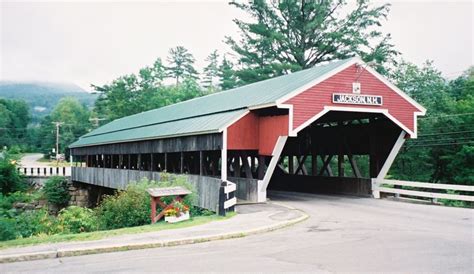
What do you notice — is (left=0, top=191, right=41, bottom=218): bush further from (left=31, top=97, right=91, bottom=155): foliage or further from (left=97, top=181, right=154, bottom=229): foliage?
(left=31, top=97, right=91, bottom=155): foliage

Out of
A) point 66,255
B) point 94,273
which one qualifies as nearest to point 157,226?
point 66,255

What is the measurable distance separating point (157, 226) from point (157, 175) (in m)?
9.12

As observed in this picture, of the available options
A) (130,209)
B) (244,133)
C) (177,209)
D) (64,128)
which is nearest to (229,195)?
(177,209)

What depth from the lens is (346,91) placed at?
1822cm

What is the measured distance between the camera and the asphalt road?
7.75 m

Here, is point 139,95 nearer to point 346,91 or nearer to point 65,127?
point 65,127

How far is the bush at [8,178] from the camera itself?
34.7m

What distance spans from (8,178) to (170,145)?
18.9 m

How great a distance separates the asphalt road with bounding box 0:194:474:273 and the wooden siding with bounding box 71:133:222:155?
20.3 feet

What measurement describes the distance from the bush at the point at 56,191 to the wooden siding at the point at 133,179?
4.15ft

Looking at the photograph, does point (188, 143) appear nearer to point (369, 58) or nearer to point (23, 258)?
point (23, 258)

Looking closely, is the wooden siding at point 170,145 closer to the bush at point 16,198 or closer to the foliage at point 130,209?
the foliage at point 130,209

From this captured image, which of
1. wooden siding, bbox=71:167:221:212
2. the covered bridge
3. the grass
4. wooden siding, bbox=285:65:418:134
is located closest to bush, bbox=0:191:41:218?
wooden siding, bbox=71:167:221:212

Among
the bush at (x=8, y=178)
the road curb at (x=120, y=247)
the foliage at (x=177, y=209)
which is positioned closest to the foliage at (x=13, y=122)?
the bush at (x=8, y=178)
